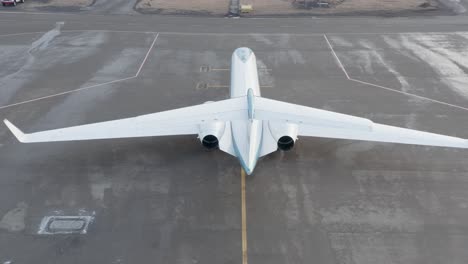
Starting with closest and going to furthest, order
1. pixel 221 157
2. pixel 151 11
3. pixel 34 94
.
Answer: pixel 221 157 → pixel 34 94 → pixel 151 11

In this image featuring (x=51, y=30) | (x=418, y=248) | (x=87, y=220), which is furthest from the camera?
(x=51, y=30)

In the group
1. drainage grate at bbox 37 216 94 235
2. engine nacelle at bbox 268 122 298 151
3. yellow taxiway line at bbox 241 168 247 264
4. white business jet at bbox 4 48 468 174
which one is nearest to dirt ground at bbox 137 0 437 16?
white business jet at bbox 4 48 468 174

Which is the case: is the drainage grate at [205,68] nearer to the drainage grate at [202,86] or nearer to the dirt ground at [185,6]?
the drainage grate at [202,86]

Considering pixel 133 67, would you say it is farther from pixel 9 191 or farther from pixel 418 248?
pixel 418 248

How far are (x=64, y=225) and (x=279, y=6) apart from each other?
43672 millimetres

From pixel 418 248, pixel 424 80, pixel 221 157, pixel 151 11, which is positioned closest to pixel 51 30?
pixel 151 11

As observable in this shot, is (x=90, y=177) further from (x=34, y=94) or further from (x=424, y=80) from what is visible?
(x=424, y=80)

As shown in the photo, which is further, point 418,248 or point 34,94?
point 34,94

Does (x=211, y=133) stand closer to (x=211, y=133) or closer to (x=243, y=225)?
(x=211, y=133)

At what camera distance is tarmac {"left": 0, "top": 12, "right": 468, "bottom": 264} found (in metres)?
17.8

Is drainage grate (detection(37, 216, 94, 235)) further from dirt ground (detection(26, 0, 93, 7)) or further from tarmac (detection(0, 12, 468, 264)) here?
dirt ground (detection(26, 0, 93, 7))

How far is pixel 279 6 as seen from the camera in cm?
5512

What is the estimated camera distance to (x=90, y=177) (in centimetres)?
2194

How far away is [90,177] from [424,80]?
26.0m
